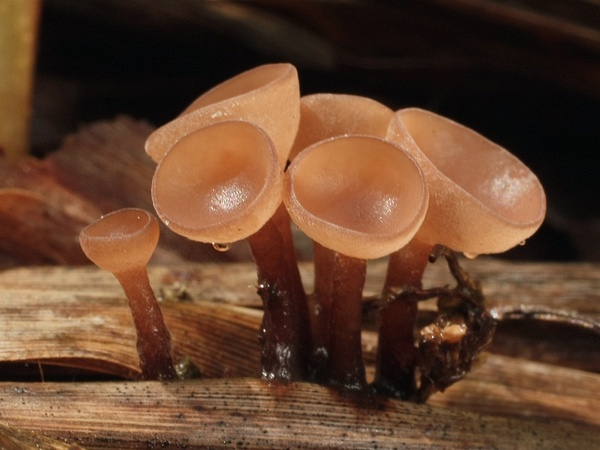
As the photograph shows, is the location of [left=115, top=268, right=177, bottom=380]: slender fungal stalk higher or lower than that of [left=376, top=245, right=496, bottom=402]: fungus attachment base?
lower

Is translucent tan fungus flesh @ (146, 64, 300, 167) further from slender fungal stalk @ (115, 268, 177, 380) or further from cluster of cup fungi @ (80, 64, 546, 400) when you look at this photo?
slender fungal stalk @ (115, 268, 177, 380)

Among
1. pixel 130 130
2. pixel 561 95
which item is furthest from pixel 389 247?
pixel 561 95

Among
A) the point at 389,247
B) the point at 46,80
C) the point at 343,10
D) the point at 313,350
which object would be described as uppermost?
the point at 343,10

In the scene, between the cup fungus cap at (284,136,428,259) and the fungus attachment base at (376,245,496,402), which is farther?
the fungus attachment base at (376,245,496,402)

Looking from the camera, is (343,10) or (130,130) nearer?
(130,130)

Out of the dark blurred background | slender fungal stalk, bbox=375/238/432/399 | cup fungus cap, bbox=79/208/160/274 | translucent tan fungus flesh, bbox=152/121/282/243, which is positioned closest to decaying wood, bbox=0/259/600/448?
slender fungal stalk, bbox=375/238/432/399

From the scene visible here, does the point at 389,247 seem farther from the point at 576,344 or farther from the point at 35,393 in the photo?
the point at 576,344
